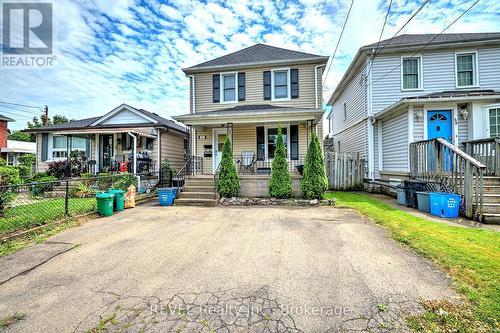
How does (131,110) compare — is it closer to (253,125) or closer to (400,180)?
(253,125)

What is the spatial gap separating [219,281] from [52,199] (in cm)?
890

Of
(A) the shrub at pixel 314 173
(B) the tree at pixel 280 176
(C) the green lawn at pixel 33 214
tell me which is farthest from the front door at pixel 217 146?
(C) the green lawn at pixel 33 214

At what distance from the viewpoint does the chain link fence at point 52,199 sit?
5.61m

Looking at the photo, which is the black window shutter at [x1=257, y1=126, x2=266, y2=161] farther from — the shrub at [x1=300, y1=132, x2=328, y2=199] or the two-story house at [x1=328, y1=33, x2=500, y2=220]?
the two-story house at [x1=328, y1=33, x2=500, y2=220]

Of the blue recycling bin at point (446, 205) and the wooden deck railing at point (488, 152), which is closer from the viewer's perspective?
the blue recycling bin at point (446, 205)

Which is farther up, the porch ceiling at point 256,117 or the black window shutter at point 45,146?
the porch ceiling at point 256,117

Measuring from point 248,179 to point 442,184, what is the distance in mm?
6658

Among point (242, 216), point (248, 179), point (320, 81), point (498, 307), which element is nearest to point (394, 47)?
point (320, 81)

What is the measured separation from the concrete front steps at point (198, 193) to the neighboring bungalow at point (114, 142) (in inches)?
191

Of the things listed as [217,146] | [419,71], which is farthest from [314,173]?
[419,71]

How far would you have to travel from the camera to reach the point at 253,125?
1245 centimetres

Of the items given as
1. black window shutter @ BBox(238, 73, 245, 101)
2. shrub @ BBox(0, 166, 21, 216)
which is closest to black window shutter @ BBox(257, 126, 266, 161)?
black window shutter @ BBox(238, 73, 245, 101)

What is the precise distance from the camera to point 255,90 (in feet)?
42.5

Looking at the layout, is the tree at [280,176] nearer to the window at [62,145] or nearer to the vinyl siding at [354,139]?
the vinyl siding at [354,139]
